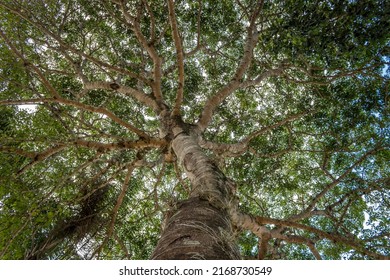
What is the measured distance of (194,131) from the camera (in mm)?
4598

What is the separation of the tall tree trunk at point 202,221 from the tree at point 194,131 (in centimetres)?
2

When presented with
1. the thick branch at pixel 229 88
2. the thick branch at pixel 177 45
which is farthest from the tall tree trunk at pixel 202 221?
the thick branch at pixel 229 88

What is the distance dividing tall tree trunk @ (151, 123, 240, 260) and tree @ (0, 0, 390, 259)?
0.02 meters

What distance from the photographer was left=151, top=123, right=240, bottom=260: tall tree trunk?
6.52 ft

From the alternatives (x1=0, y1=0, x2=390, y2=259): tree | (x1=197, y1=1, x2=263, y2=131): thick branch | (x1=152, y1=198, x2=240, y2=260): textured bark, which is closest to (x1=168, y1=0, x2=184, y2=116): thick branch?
(x1=0, y1=0, x2=390, y2=259): tree

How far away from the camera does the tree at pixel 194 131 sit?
12.8ft

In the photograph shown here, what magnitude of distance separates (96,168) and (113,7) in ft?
16.4

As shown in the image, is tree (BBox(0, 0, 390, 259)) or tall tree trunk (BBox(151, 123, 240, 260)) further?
tree (BBox(0, 0, 390, 259))

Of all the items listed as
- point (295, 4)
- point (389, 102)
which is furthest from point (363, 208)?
point (295, 4)

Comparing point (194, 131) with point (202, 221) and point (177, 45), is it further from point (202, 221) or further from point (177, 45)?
point (202, 221)

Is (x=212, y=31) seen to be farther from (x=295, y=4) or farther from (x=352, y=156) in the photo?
(x=352, y=156)

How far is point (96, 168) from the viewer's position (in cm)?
535

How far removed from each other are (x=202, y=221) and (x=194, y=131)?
2399 mm

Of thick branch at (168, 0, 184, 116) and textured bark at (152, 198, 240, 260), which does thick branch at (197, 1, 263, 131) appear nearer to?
thick branch at (168, 0, 184, 116)
